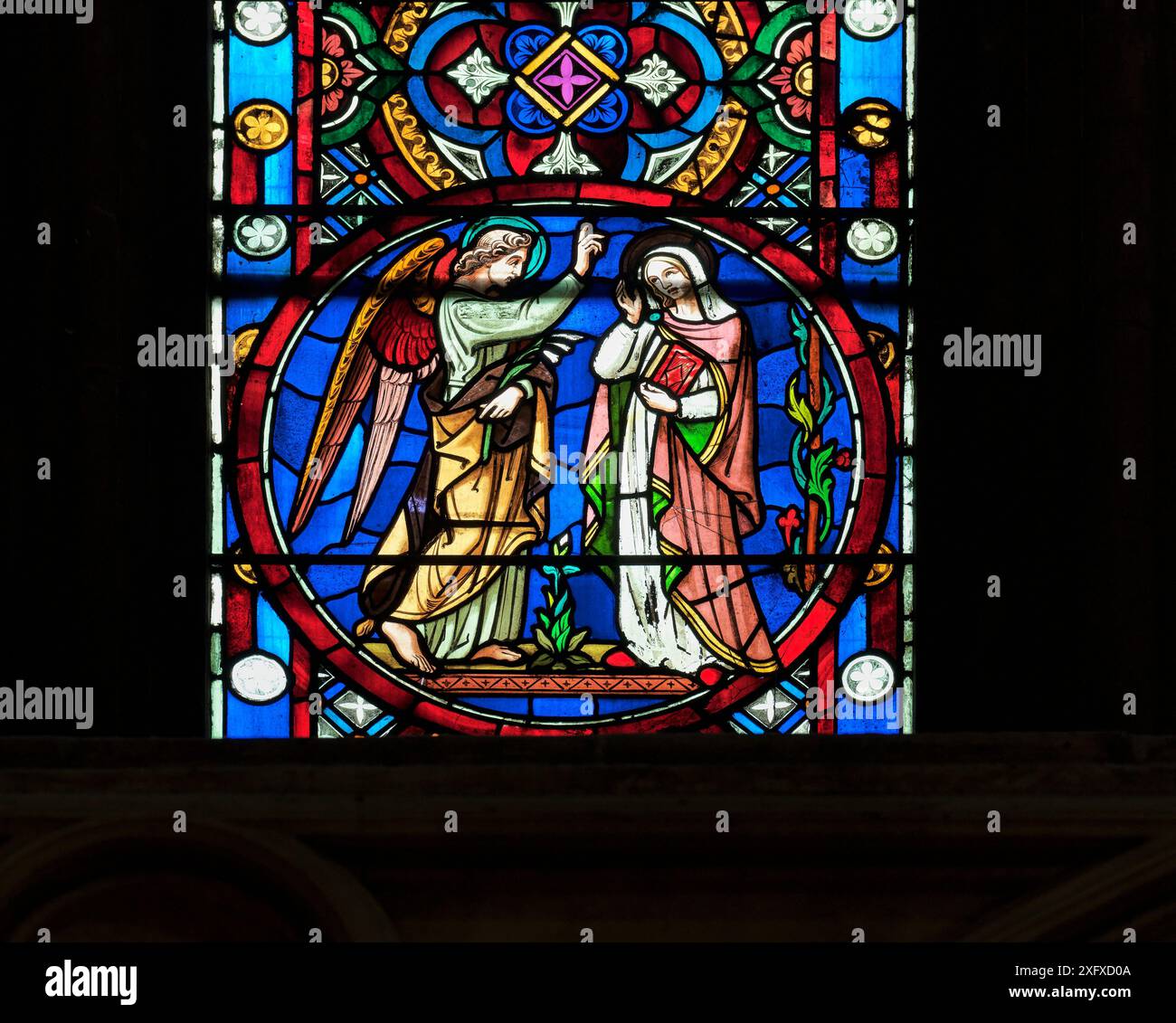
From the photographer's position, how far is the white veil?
7.11m

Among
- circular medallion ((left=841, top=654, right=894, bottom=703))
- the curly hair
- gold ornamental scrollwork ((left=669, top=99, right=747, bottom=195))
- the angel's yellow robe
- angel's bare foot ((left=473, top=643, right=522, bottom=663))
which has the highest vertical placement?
gold ornamental scrollwork ((left=669, top=99, right=747, bottom=195))

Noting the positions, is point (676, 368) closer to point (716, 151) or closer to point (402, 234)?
point (716, 151)

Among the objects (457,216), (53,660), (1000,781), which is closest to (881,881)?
(1000,781)

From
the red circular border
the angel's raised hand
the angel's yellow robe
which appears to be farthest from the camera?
the angel's raised hand

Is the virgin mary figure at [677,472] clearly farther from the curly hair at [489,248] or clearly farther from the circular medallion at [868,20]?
the circular medallion at [868,20]

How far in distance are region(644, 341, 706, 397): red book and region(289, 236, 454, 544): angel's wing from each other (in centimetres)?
60

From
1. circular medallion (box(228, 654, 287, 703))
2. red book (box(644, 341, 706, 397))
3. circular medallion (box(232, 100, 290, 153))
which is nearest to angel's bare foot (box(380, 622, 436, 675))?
circular medallion (box(228, 654, 287, 703))

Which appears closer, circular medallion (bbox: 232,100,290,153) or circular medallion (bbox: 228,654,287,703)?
circular medallion (bbox: 228,654,287,703)

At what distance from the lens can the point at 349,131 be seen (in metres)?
7.25

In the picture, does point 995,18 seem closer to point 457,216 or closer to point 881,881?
point 457,216

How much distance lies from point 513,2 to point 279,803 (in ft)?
12.3

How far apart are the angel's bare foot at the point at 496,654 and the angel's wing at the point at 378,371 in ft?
1.59

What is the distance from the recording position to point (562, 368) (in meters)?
7.04

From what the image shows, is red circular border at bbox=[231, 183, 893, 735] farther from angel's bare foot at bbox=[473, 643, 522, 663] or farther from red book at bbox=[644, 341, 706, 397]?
red book at bbox=[644, 341, 706, 397]
